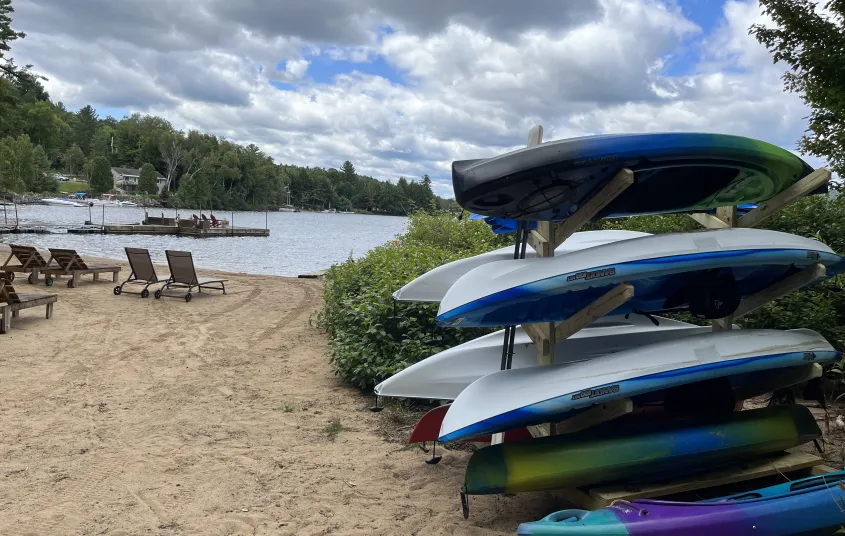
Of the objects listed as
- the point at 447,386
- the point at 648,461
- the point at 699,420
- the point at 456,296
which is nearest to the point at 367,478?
the point at 447,386

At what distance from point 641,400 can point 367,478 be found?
2.11 metres

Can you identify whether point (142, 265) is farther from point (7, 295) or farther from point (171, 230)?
point (171, 230)

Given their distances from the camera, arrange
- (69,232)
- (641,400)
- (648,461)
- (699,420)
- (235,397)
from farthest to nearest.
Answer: (69,232), (235,397), (641,400), (699,420), (648,461)

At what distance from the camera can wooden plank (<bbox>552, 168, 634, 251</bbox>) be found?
4.00 metres

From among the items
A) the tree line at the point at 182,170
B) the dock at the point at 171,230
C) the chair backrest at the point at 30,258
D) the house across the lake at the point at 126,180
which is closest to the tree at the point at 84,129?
the tree line at the point at 182,170

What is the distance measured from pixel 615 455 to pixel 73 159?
16423 centimetres

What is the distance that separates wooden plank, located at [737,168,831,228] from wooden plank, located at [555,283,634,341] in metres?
1.40

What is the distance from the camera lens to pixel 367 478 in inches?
186

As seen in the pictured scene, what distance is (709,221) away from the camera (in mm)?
5105

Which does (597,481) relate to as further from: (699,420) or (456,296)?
(456,296)

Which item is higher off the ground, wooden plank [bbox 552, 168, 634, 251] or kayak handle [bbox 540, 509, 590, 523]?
wooden plank [bbox 552, 168, 634, 251]

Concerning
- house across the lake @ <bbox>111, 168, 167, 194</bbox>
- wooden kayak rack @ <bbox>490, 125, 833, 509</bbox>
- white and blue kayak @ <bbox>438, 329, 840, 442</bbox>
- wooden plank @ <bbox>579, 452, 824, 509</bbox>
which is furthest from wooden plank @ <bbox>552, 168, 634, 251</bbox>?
house across the lake @ <bbox>111, 168, 167, 194</bbox>

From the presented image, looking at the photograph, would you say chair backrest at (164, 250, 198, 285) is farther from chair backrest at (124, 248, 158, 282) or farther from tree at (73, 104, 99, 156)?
tree at (73, 104, 99, 156)

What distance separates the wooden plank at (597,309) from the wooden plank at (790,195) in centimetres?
140
